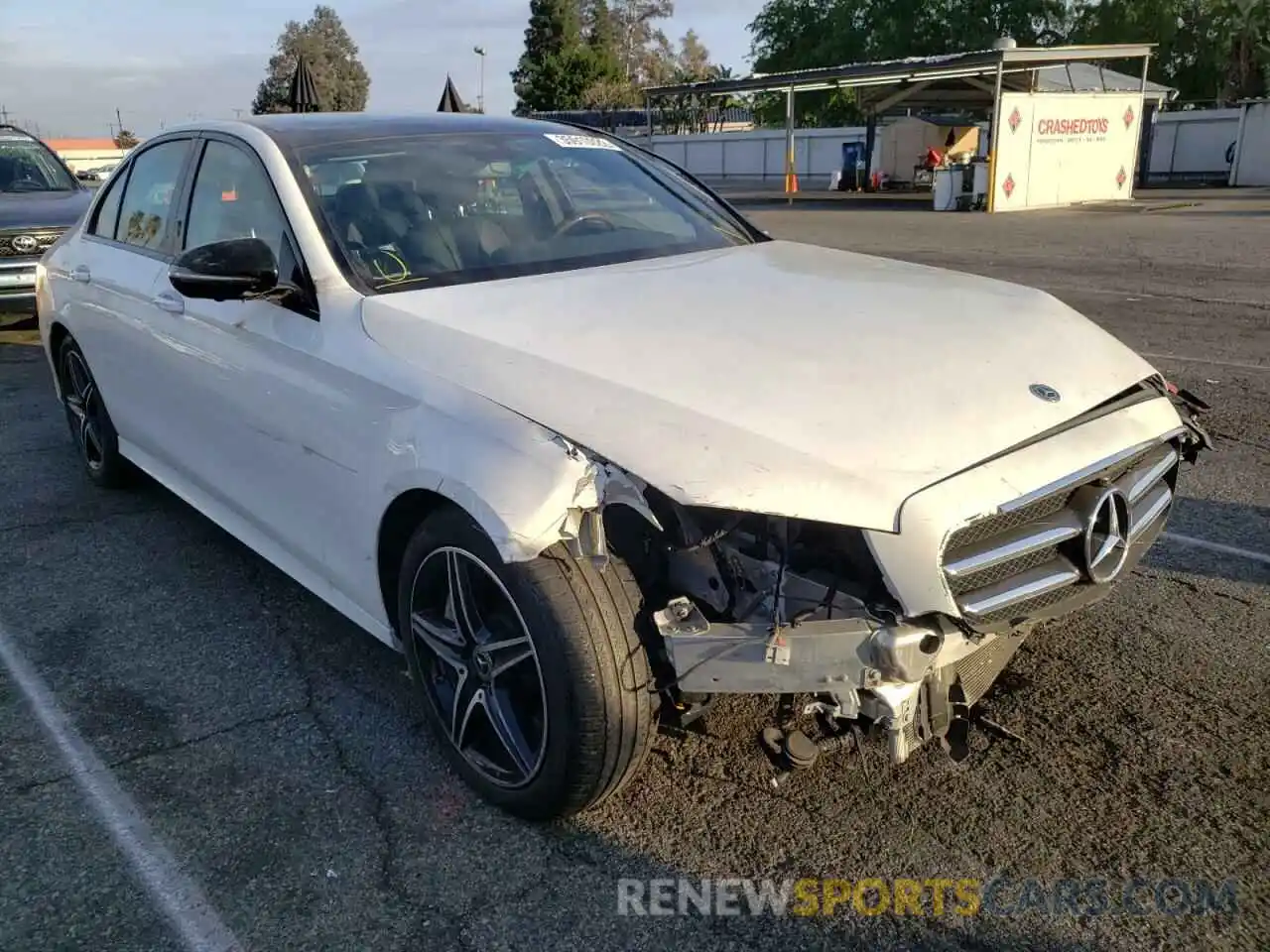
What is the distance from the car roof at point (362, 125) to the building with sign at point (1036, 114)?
21.2m

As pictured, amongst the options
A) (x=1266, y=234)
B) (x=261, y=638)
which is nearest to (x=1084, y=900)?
(x=261, y=638)

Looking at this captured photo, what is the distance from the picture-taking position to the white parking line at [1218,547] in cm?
419

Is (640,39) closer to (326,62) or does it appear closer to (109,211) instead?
(326,62)

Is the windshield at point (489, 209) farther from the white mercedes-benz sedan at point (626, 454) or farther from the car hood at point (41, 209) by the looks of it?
the car hood at point (41, 209)

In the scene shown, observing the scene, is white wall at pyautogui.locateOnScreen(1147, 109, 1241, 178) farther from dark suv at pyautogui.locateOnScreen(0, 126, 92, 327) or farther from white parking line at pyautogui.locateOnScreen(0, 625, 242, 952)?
white parking line at pyautogui.locateOnScreen(0, 625, 242, 952)

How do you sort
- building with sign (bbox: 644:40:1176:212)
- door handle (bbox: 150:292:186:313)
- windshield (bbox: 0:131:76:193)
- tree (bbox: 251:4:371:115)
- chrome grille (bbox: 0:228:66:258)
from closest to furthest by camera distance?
1. door handle (bbox: 150:292:186:313)
2. chrome grille (bbox: 0:228:66:258)
3. windshield (bbox: 0:131:76:193)
4. building with sign (bbox: 644:40:1176:212)
5. tree (bbox: 251:4:371:115)

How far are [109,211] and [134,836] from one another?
3.37 meters

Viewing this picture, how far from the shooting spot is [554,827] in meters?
2.75

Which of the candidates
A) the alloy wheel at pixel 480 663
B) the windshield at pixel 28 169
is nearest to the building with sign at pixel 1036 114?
the windshield at pixel 28 169

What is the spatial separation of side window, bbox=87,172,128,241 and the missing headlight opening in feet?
11.7

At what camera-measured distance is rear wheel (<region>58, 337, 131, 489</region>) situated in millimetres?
5195

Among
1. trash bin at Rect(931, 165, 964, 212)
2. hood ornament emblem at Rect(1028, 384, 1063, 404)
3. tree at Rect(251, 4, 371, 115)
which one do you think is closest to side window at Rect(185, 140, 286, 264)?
hood ornament emblem at Rect(1028, 384, 1063, 404)

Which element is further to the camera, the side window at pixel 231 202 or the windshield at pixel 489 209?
the side window at pixel 231 202

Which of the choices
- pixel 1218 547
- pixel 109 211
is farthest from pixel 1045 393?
pixel 109 211
